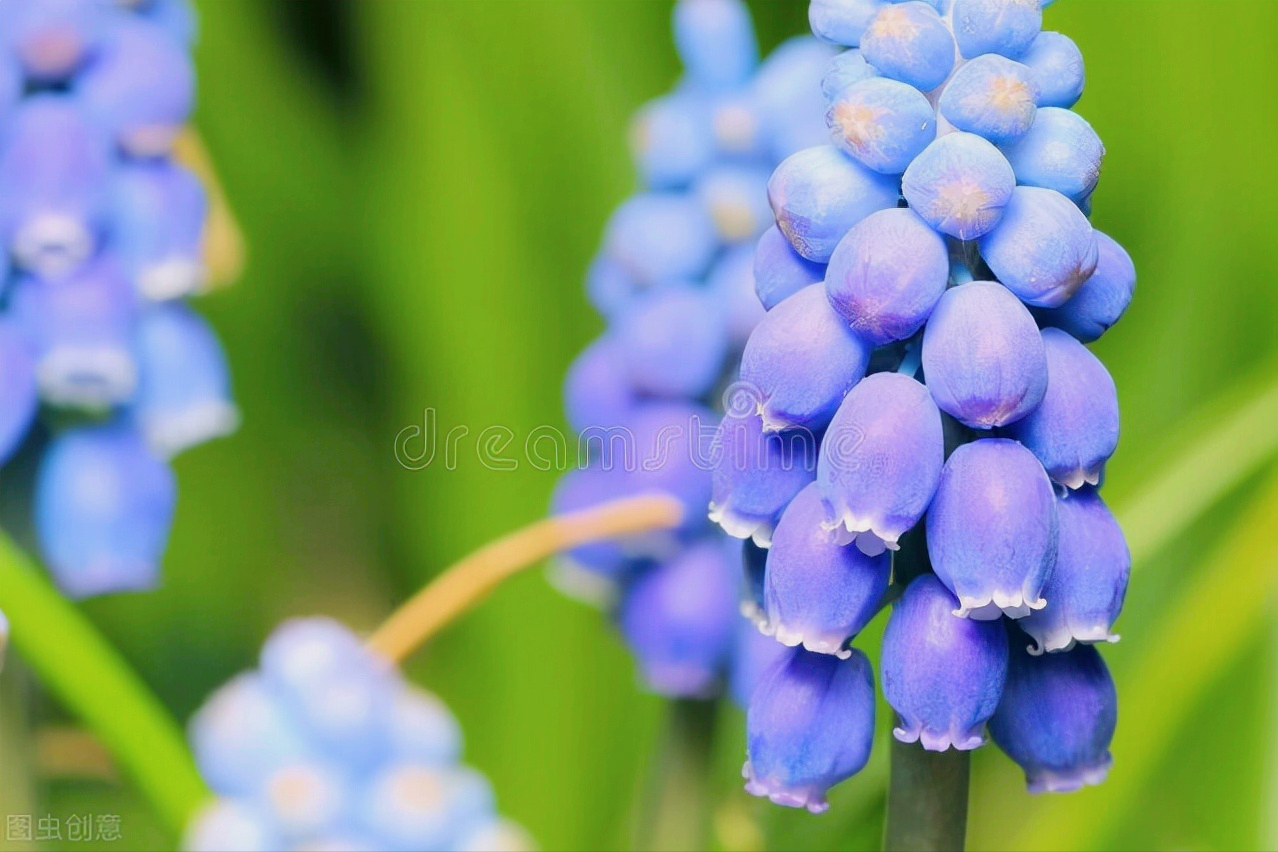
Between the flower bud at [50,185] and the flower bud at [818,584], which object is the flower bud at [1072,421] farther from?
the flower bud at [50,185]

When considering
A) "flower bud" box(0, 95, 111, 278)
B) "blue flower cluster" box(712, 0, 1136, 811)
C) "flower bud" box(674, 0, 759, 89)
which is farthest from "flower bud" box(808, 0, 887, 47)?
"flower bud" box(0, 95, 111, 278)

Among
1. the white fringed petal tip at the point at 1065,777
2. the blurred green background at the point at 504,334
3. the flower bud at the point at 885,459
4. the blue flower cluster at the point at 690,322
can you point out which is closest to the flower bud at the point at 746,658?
the blue flower cluster at the point at 690,322

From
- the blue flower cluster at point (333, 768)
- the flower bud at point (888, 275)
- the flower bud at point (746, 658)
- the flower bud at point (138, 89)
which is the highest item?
the flower bud at point (138, 89)

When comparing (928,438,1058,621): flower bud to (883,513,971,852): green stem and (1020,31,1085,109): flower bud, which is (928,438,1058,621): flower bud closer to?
(883,513,971,852): green stem

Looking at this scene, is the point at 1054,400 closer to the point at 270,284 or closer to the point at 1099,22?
the point at 1099,22

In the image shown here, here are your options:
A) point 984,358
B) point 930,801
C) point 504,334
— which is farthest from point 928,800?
point 504,334
